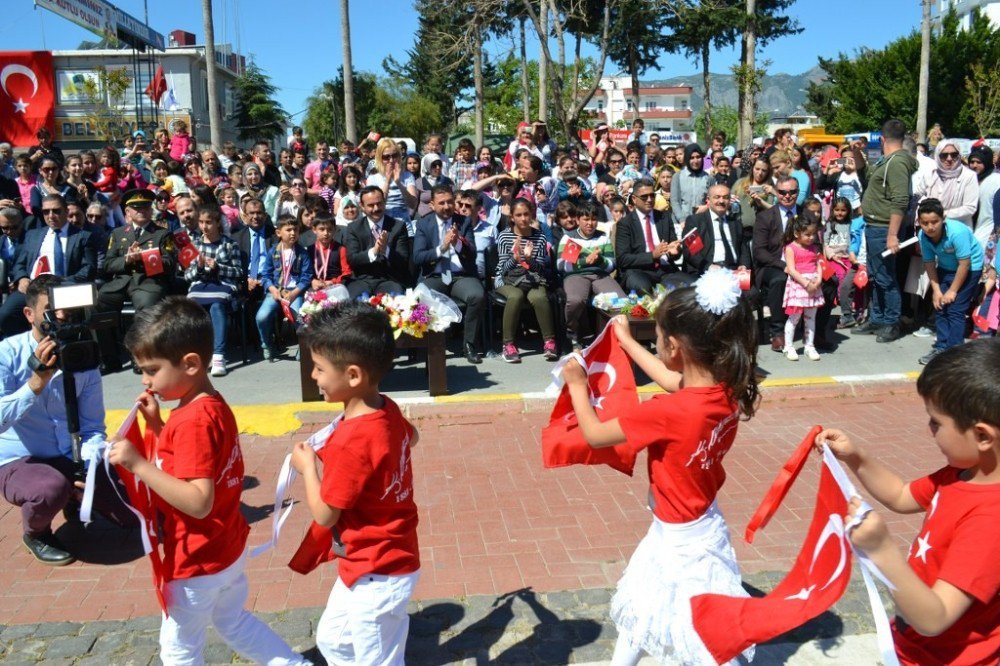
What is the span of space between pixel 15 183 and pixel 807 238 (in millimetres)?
10603

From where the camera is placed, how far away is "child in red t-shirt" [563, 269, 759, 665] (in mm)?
2842

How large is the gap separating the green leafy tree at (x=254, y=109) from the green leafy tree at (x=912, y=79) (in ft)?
117

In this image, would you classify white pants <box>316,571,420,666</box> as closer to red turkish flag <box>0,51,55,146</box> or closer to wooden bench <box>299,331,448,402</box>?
wooden bench <box>299,331,448,402</box>

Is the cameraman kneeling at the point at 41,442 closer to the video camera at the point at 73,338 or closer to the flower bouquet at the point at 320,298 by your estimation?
the video camera at the point at 73,338

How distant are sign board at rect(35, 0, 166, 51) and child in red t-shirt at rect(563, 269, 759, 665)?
105 ft

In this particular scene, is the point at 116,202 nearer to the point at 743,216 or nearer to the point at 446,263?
the point at 446,263

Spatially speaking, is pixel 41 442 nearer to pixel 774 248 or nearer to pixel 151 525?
pixel 151 525

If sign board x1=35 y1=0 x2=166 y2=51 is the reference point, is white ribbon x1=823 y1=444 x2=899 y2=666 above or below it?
below

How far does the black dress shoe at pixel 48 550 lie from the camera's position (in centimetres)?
470

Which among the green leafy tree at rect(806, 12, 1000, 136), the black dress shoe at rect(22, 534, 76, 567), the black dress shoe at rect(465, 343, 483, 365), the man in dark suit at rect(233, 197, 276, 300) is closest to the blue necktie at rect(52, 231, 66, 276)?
the man in dark suit at rect(233, 197, 276, 300)

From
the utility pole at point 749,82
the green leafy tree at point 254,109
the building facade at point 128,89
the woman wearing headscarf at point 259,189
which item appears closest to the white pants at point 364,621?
the woman wearing headscarf at point 259,189

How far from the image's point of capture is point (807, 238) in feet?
29.9

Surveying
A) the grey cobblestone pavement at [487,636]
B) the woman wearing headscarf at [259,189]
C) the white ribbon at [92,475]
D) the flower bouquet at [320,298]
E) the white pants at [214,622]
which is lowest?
the grey cobblestone pavement at [487,636]

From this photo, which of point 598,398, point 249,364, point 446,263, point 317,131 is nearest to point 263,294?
point 249,364
